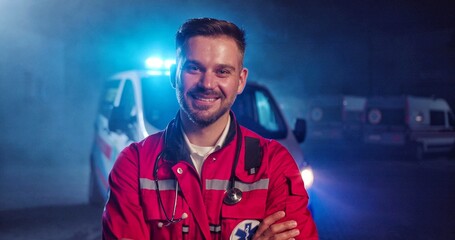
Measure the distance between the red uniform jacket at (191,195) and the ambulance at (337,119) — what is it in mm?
15719

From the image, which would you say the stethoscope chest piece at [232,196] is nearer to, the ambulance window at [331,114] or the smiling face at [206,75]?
the smiling face at [206,75]

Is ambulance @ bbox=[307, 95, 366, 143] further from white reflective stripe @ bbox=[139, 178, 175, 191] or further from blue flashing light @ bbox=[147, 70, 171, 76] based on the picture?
white reflective stripe @ bbox=[139, 178, 175, 191]

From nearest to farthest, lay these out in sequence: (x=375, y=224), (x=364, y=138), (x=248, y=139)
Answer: (x=248, y=139) → (x=375, y=224) → (x=364, y=138)

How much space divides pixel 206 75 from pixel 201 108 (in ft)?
0.52

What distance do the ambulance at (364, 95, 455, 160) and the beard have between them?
1385 cm

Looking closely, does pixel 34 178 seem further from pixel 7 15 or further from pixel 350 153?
pixel 350 153

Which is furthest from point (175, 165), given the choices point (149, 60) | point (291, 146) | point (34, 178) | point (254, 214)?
point (34, 178)

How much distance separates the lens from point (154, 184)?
206 cm

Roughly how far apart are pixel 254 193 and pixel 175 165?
15.5 inches

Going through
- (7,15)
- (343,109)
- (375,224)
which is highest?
(7,15)

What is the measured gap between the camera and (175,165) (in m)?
2.06

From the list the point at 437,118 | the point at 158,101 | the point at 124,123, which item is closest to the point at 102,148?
the point at 124,123

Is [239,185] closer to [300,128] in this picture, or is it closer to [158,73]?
[300,128]

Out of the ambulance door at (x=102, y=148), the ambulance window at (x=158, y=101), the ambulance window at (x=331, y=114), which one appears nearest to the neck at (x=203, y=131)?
the ambulance window at (x=158, y=101)
